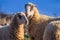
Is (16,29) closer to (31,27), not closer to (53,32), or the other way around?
(31,27)

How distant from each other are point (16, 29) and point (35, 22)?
207 cm

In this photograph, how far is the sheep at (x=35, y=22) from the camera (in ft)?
37.1

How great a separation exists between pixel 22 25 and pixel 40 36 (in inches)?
61.1

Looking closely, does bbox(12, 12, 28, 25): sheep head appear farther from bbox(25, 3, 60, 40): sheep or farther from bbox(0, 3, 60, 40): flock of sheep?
bbox(25, 3, 60, 40): sheep

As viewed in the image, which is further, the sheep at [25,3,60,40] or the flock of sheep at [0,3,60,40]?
the sheep at [25,3,60,40]

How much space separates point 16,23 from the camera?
9.98m

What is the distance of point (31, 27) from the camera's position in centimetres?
1171

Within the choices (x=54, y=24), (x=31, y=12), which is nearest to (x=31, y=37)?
(x=31, y=12)

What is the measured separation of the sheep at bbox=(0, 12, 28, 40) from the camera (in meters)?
9.75

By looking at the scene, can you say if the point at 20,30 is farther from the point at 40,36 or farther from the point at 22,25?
the point at 40,36

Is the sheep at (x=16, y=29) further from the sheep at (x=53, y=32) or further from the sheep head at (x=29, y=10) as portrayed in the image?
the sheep at (x=53, y=32)

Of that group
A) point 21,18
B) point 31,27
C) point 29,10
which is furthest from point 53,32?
point 31,27

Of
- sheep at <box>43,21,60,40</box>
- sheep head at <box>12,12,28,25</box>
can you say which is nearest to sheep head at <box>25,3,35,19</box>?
sheep head at <box>12,12,28,25</box>

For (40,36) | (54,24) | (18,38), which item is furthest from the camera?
(40,36)
